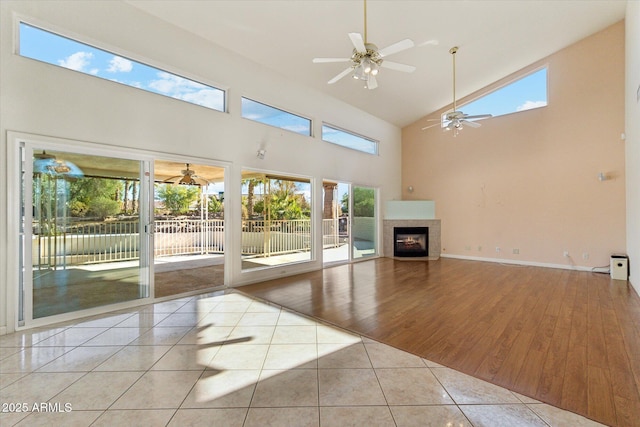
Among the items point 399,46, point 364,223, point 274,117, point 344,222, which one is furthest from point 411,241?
point 399,46

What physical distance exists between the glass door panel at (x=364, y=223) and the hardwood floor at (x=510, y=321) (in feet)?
4.99

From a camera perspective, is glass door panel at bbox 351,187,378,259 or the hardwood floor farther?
glass door panel at bbox 351,187,378,259

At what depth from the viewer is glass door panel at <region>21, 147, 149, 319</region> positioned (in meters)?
2.97

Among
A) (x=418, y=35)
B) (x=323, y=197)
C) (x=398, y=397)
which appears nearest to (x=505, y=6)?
(x=418, y=35)

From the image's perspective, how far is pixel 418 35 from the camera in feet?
14.6

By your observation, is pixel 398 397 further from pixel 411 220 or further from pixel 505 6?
pixel 411 220

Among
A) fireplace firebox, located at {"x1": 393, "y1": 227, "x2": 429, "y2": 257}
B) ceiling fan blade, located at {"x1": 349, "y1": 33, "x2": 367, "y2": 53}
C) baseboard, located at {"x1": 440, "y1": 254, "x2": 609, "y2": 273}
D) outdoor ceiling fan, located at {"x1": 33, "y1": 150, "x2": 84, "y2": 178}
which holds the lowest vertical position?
baseboard, located at {"x1": 440, "y1": 254, "x2": 609, "y2": 273}

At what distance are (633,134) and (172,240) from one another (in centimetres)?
1030

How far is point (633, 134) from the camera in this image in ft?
14.3

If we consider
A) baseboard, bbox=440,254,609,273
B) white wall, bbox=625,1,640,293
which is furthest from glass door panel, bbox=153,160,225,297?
white wall, bbox=625,1,640,293

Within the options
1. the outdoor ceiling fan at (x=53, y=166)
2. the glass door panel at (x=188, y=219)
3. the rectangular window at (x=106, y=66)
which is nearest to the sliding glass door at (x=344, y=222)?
the glass door panel at (x=188, y=219)

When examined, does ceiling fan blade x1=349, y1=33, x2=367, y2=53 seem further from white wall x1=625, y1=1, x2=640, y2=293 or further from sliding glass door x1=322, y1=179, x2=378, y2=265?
white wall x1=625, y1=1, x2=640, y2=293

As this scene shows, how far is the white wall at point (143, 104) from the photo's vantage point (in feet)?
9.13

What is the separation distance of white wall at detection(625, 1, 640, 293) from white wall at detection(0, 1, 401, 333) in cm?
504
